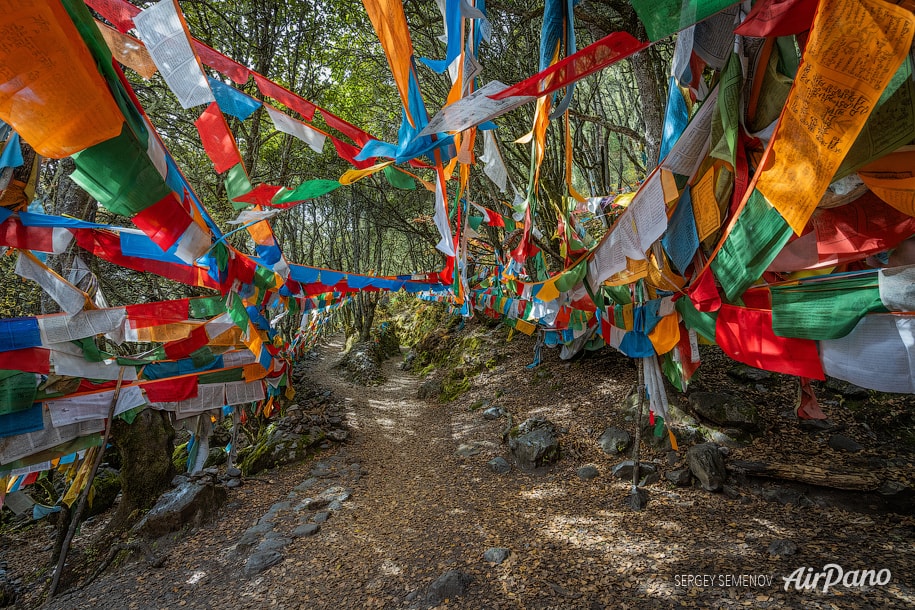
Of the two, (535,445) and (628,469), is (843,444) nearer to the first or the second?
(628,469)

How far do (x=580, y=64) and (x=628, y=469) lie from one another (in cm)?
450

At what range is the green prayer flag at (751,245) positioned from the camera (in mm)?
1559

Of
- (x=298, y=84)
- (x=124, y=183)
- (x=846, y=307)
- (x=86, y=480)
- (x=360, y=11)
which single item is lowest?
(x=86, y=480)

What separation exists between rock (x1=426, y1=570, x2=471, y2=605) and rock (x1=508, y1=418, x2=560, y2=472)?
2.35m

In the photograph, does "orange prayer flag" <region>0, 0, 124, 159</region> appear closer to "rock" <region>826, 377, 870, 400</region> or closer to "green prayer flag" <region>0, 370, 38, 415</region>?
"green prayer flag" <region>0, 370, 38, 415</region>

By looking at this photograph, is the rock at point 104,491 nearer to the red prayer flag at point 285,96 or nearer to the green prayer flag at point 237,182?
the green prayer flag at point 237,182

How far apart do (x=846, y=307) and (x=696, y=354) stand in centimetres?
197

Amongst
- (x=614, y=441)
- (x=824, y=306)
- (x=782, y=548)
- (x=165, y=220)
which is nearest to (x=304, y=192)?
(x=165, y=220)

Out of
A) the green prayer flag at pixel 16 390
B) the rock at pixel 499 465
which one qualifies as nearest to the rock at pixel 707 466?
the rock at pixel 499 465

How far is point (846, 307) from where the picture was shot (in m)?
1.51

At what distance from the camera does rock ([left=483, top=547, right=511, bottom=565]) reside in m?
3.21

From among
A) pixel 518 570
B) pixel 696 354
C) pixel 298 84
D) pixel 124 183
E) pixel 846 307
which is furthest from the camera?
pixel 298 84

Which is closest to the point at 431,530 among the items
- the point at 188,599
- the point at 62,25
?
the point at 188,599

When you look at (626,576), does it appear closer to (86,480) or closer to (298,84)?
(86,480)
